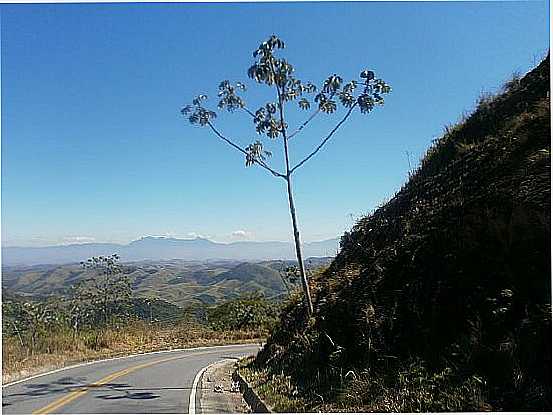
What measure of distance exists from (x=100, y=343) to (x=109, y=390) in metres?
9.13

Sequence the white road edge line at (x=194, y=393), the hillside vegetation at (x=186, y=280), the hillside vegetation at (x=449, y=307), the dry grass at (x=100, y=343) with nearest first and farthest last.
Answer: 1. the hillside vegetation at (x=449, y=307)
2. the white road edge line at (x=194, y=393)
3. the dry grass at (x=100, y=343)
4. the hillside vegetation at (x=186, y=280)

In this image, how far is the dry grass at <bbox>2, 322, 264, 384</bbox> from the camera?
11.8 m

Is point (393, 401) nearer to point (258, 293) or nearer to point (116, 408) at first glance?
point (116, 408)

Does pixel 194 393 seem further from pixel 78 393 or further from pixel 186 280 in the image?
pixel 186 280

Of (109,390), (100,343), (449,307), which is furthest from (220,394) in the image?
(100,343)

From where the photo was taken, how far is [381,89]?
24.5 ft

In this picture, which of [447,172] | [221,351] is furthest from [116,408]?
[221,351]

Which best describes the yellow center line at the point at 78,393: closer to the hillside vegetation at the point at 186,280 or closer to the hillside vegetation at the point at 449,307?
the hillside vegetation at the point at 449,307

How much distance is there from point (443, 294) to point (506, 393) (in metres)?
1.58

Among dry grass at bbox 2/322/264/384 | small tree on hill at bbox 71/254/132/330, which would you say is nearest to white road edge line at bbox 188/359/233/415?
dry grass at bbox 2/322/264/384

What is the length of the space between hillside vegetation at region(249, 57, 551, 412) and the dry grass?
18.0 feet

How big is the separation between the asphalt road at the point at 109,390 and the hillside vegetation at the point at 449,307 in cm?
131

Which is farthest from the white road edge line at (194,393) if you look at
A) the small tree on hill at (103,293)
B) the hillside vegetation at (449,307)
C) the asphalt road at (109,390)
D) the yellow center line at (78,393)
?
the small tree on hill at (103,293)

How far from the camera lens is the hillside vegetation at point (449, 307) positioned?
4547 millimetres
